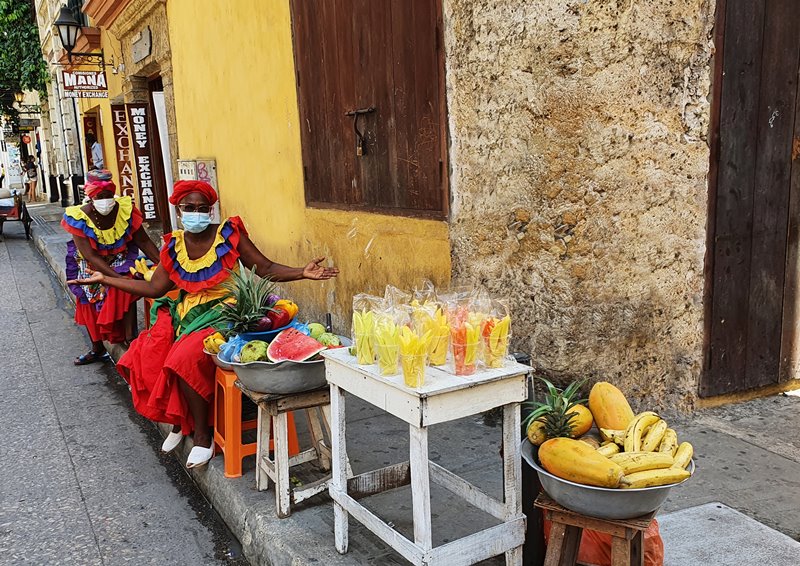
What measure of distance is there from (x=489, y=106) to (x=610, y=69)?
0.73 m

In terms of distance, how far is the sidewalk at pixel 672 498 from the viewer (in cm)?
266

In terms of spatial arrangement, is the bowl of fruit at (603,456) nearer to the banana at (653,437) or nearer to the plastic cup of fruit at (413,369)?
the banana at (653,437)

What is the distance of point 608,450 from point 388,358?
786 millimetres

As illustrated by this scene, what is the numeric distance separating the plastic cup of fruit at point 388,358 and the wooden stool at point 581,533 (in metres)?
0.65

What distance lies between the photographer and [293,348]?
3.09 m

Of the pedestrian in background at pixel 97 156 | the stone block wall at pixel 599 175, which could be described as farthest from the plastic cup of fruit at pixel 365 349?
the pedestrian in background at pixel 97 156

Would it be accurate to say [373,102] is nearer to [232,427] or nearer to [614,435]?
[232,427]

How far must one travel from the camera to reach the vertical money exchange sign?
38.0ft

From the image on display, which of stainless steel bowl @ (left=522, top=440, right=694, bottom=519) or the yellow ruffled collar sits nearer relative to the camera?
stainless steel bowl @ (left=522, top=440, right=694, bottom=519)

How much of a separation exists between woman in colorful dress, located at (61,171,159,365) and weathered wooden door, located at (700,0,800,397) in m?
4.34

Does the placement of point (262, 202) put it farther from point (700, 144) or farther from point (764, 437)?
point (764, 437)

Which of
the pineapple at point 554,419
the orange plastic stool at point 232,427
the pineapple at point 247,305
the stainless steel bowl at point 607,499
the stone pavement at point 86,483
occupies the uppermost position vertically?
the pineapple at point 247,305

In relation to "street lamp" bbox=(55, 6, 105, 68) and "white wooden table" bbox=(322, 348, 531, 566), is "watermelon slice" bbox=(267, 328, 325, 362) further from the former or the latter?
"street lamp" bbox=(55, 6, 105, 68)

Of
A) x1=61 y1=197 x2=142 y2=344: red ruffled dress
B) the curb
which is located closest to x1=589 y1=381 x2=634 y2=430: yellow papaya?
the curb
